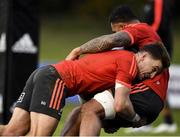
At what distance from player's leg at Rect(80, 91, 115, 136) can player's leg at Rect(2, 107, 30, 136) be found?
66 cm

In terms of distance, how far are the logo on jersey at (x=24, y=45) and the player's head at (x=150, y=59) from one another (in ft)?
10.4

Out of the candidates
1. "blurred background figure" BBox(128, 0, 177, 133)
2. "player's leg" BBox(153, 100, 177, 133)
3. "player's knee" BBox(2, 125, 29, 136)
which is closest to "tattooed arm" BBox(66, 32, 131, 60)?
"player's knee" BBox(2, 125, 29, 136)

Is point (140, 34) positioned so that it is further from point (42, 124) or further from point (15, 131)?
point (15, 131)

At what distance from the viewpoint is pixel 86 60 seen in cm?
1002

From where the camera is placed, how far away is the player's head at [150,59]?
10.1m

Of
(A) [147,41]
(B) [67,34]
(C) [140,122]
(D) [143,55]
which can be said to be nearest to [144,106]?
(C) [140,122]

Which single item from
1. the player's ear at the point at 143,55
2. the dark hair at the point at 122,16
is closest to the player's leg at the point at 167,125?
the dark hair at the point at 122,16

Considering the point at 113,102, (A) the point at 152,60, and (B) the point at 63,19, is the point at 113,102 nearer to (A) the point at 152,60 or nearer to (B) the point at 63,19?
(A) the point at 152,60

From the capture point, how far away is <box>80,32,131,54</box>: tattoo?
10133 mm

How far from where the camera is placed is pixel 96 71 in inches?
390

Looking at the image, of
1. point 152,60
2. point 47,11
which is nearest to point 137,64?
point 152,60

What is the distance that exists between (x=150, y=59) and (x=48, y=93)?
1248mm

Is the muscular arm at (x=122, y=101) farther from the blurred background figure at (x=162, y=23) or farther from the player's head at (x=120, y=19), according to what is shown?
the blurred background figure at (x=162, y=23)

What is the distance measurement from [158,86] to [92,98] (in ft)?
2.79
